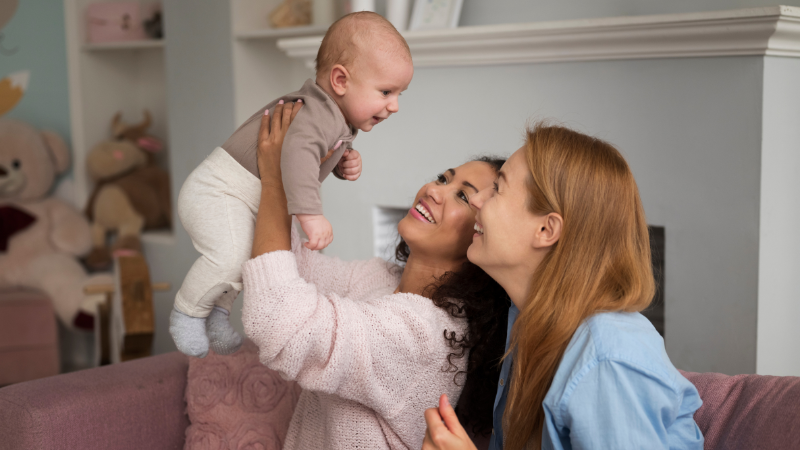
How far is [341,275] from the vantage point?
1.60m

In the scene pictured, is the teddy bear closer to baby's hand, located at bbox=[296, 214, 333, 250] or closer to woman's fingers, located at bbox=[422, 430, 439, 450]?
baby's hand, located at bbox=[296, 214, 333, 250]

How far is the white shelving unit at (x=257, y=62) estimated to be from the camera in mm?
2930

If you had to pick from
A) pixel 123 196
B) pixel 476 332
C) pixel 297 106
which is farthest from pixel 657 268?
pixel 123 196

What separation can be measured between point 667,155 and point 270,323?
125cm

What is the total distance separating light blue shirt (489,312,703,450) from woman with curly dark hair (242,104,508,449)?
311 mm

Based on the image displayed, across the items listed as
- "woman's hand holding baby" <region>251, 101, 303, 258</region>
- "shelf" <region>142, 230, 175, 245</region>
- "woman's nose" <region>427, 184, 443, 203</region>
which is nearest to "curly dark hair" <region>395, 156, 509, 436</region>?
"woman's nose" <region>427, 184, 443, 203</region>

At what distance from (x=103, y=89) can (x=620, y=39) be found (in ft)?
9.53

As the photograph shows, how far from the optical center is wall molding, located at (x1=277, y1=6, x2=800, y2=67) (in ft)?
5.30

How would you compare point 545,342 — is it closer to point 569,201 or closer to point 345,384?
point 569,201

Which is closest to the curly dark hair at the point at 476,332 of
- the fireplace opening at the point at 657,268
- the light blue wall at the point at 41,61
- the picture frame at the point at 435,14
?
the fireplace opening at the point at 657,268

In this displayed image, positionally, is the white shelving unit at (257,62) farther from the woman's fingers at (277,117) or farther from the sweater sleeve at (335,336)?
the sweater sleeve at (335,336)

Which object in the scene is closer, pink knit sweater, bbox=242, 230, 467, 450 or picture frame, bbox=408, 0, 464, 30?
pink knit sweater, bbox=242, 230, 467, 450

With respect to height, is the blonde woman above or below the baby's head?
below

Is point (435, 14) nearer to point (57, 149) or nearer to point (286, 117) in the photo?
point (286, 117)
